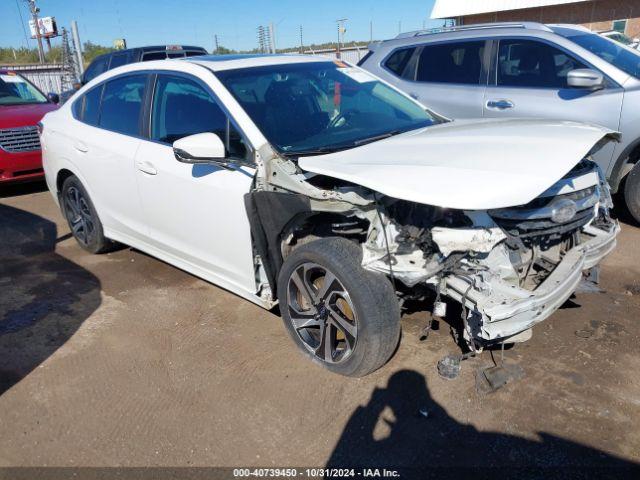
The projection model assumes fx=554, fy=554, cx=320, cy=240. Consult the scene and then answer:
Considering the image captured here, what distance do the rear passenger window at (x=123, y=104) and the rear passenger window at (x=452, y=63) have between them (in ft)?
11.6

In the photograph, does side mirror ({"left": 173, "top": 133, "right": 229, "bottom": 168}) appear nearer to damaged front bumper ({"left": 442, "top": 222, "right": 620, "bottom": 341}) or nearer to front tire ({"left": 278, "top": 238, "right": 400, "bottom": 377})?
front tire ({"left": 278, "top": 238, "right": 400, "bottom": 377})

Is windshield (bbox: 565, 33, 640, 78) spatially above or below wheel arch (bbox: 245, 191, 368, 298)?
above

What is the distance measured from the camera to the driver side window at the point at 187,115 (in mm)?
3486

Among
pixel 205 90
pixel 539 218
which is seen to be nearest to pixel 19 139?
pixel 205 90

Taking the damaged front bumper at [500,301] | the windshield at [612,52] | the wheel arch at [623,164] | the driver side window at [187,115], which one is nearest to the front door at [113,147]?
the driver side window at [187,115]

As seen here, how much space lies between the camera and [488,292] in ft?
8.73

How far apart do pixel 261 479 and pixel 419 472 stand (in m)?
0.74

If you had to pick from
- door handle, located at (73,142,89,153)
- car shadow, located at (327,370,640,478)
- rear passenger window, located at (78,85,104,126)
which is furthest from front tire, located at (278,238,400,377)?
rear passenger window, located at (78,85,104,126)

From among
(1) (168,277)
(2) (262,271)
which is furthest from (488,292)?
(1) (168,277)

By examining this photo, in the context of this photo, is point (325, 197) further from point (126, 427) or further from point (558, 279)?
point (126, 427)

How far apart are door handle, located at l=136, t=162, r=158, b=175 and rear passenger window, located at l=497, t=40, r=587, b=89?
3.84 metres

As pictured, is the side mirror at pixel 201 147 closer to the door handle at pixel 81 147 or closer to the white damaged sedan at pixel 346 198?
the white damaged sedan at pixel 346 198

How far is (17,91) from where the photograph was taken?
30.3ft

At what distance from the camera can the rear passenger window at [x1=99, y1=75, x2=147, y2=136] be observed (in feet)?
14.0
